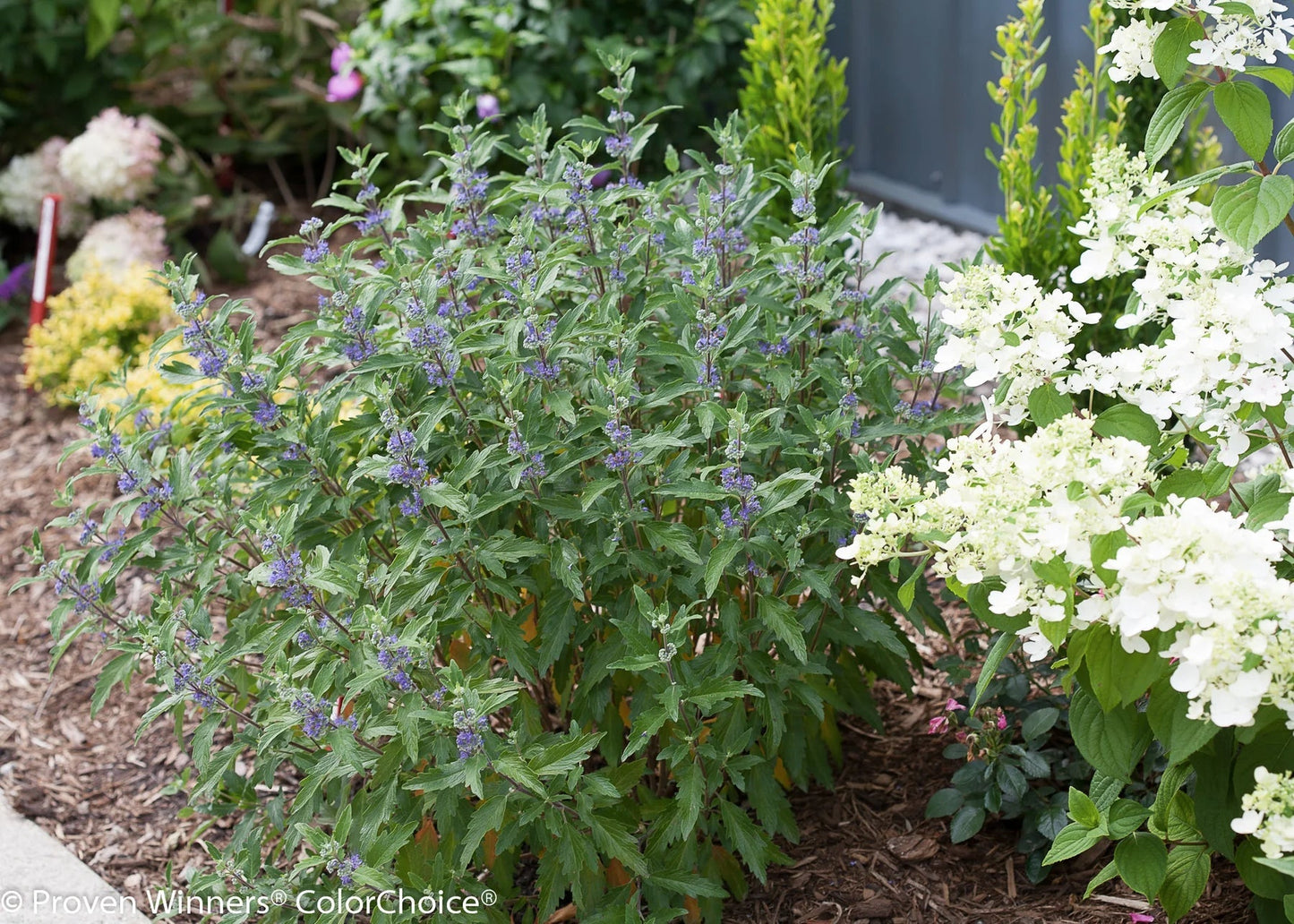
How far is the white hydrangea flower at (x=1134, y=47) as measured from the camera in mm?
1728

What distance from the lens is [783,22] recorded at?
3939mm

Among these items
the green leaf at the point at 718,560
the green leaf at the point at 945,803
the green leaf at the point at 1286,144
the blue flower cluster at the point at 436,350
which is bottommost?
the green leaf at the point at 945,803

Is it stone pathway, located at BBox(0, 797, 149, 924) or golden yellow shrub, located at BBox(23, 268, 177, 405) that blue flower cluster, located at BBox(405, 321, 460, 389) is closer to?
stone pathway, located at BBox(0, 797, 149, 924)

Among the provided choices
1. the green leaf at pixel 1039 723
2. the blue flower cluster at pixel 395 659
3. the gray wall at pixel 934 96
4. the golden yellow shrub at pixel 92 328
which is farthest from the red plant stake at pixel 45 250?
the green leaf at pixel 1039 723

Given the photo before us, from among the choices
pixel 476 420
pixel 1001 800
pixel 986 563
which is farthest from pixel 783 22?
pixel 986 563

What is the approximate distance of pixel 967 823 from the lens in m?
2.26

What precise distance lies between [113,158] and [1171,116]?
15.1 ft

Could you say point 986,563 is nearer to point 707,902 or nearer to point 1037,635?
point 1037,635

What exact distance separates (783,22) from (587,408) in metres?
2.34

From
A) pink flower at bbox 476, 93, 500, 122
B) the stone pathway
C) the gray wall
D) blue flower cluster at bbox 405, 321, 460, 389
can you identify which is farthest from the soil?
the gray wall

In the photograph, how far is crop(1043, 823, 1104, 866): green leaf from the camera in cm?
162

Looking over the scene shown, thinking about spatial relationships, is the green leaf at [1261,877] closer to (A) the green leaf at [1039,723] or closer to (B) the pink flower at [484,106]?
(A) the green leaf at [1039,723]

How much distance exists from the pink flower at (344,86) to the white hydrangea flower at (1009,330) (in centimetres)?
415

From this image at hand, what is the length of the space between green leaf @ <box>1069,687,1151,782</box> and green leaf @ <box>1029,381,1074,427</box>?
1.25 ft
